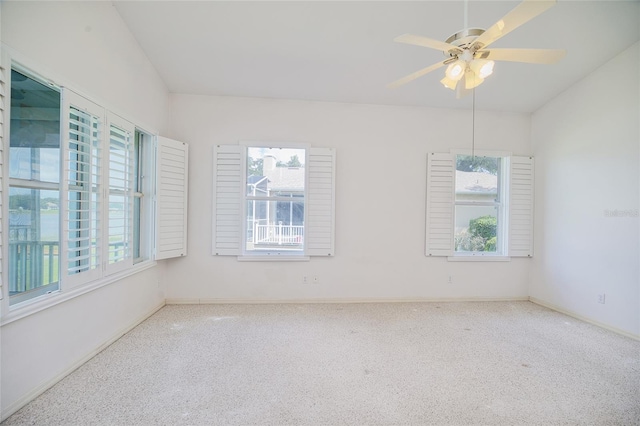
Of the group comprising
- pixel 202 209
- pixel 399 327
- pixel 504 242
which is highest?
pixel 202 209

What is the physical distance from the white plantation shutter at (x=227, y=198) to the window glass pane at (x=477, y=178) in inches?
126

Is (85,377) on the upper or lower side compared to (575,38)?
lower

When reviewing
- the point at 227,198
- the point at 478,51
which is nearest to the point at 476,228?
the point at 478,51

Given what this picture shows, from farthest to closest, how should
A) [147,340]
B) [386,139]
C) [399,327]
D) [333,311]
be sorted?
[386,139], [333,311], [399,327], [147,340]

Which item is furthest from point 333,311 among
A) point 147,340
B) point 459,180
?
point 459,180

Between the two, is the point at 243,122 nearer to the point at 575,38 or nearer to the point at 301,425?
the point at 301,425

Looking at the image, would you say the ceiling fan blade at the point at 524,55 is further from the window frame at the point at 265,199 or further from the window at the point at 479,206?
the window frame at the point at 265,199

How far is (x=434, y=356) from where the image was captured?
2.31m

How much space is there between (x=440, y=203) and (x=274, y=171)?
2429mm

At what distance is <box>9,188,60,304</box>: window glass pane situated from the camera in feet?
5.60

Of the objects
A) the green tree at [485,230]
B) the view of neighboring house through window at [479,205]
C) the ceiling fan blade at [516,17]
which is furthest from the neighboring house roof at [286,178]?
the green tree at [485,230]

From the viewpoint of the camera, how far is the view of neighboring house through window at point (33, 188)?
171 centimetres

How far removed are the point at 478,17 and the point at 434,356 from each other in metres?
3.11

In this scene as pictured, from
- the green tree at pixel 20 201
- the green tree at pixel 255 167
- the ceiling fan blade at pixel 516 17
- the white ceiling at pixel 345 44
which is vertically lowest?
the green tree at pixel 20 201
